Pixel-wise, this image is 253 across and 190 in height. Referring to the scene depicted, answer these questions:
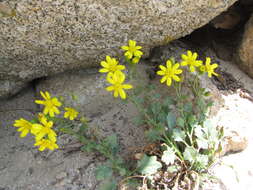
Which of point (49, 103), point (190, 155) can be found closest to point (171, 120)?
point (190, 155)

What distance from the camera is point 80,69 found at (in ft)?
7.18

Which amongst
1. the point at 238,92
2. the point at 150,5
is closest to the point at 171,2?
the point at 150,5

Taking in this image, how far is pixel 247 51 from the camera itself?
7.61 feet

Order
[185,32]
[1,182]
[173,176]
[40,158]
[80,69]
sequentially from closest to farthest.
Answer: [173,176], [1,182], [40,158], [185,32], [80,69]

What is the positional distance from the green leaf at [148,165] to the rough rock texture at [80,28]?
32.7 inches

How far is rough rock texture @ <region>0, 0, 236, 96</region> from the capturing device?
5.36 feet

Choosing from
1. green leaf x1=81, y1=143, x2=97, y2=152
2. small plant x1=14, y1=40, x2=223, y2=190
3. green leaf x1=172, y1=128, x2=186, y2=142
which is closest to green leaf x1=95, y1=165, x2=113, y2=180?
small plant x1=14, y1=40, x2=223, y2=190

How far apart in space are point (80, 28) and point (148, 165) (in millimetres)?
956

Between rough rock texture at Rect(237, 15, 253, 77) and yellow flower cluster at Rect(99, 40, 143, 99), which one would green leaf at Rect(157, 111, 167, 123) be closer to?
yellow flower cluster at Rect(99, 40, 143, 99)

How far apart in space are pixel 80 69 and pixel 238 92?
1317 mm

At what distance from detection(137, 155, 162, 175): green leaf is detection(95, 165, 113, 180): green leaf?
17cm

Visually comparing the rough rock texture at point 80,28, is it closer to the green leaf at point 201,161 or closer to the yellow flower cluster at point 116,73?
the yellow flower cluster at point 116,73

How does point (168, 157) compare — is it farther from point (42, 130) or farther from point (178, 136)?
point (42, 130)

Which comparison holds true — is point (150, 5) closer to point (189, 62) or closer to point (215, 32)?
point (189, 62)
